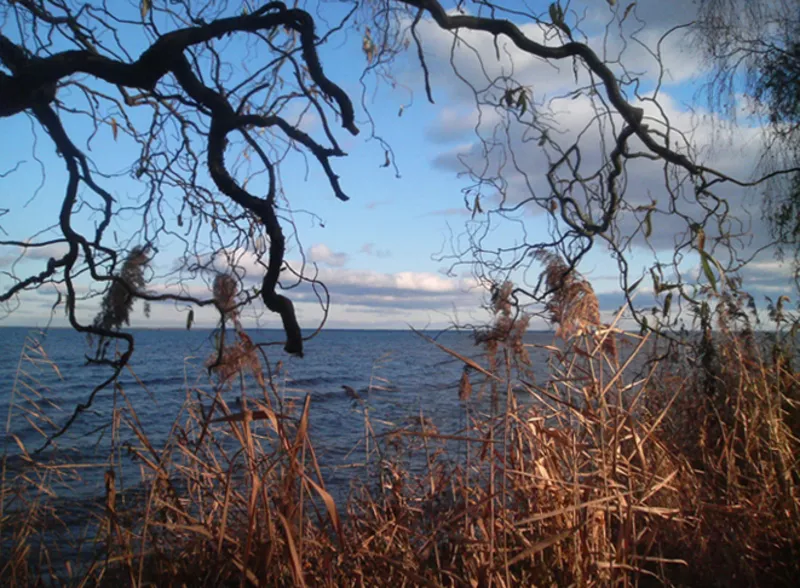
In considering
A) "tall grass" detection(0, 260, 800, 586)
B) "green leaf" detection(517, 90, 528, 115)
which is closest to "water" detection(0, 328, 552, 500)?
"tall grass" detection(0, 260, 800, 586)

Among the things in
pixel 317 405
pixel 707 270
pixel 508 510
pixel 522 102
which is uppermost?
pixel 522 102

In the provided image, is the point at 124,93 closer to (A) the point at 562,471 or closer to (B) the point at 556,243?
(B) the point at 556,243

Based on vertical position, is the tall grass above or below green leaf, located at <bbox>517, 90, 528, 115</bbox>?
below

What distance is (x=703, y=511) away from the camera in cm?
314

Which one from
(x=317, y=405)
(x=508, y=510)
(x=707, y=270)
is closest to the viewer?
(x=508, y=510)

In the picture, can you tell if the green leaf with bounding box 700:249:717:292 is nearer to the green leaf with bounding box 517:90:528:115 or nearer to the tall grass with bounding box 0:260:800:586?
the tall grass with bounding box 0:260:800:586

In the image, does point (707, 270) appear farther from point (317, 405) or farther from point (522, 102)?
point (317, 405)

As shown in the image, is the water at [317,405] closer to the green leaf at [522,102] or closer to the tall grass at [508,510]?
the tall grass at [508,510]

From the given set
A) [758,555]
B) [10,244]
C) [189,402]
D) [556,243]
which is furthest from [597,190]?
[10,244]

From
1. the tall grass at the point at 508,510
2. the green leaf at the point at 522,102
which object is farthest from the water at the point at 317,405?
the green leaf at the point at 522,102

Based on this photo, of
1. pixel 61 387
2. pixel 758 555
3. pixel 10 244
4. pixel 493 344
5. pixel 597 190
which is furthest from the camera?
pixel 61 387

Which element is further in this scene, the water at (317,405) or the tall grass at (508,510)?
the water at (317,405)

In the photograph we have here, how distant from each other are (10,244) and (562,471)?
290cm

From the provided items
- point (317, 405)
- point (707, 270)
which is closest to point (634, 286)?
point (707, 270)
